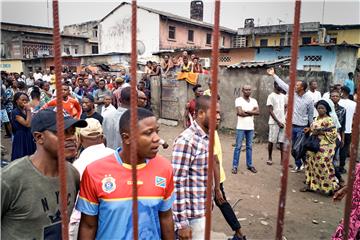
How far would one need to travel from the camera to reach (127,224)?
160 centimetres

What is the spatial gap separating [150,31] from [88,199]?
82.2 feet

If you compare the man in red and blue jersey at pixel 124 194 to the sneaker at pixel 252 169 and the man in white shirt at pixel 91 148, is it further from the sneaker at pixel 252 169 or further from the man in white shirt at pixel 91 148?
the sneaker at pixel 252 169

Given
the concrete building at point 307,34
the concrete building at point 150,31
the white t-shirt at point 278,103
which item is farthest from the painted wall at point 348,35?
the white t-shirt at point 278,103

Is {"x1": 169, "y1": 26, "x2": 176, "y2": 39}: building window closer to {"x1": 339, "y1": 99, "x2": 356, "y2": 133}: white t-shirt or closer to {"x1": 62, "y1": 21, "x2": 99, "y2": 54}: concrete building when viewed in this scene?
{"x1": 62, "y1": 21, "x2": 99, "y2": 54}: concrete building

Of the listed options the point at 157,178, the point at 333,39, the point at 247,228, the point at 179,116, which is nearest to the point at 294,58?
the point at 157,178

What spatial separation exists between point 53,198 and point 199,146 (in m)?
1.29

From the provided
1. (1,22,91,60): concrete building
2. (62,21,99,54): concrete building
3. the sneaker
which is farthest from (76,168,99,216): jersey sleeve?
(62,21,99,54): concrete building

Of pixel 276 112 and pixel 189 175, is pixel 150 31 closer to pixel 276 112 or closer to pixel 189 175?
pixel 276 112

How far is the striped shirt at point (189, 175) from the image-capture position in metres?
2.43

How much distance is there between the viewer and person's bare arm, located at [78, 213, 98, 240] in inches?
63.9

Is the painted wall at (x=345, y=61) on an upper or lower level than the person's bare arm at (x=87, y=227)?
upper

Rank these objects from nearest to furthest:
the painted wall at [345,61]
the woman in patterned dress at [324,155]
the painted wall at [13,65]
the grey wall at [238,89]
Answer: the woman in patterned dress at [324,155] < the grey wall at [238,89] < the painted wall at [345,61] < the painted wall at [13,65]

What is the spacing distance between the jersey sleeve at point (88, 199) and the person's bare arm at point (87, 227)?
0.16ft

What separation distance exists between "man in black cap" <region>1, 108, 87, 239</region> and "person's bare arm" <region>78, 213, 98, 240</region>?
0.35 ft
